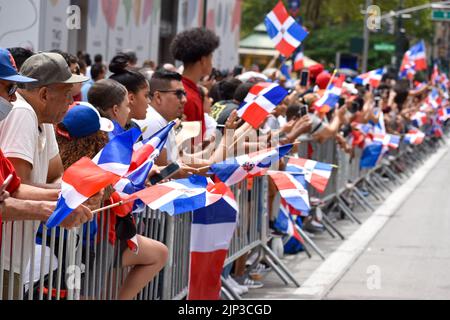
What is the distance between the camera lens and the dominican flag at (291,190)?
9.36m

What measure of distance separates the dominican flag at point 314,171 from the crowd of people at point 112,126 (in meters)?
0.23

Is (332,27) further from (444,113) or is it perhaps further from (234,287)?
(234,287)

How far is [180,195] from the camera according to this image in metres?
6.34

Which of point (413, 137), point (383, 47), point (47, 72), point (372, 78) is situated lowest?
point (383, 47)

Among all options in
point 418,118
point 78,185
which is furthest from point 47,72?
point 418,118

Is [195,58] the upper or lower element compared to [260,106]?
upper

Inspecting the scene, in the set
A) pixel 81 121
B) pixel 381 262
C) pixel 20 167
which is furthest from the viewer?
pixel 381 262

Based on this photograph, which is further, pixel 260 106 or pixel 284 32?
pixel 284 32

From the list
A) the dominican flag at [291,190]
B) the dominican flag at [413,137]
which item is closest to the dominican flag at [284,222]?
the dominican flag at [291,190]

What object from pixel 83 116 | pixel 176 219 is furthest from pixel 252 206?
pixel 83 116

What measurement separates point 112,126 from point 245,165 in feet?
5.69

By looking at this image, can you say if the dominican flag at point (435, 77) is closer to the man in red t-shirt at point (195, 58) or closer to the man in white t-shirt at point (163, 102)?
the man in red t-shirt at point (195, 58)
